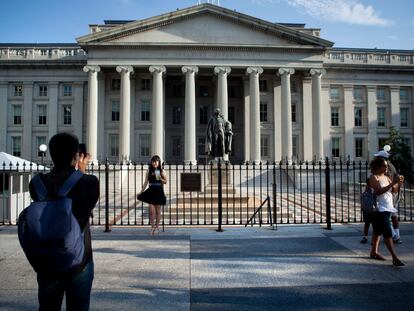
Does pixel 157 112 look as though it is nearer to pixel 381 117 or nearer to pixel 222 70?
pixel 222 70

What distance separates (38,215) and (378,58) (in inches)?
2079

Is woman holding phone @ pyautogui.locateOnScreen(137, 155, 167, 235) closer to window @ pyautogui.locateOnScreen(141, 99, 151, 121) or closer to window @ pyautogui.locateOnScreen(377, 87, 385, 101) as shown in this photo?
window @ pyautogui.locateOnScreen(141, 99, 151, 121)

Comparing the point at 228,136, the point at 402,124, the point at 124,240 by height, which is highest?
the point at 402,124

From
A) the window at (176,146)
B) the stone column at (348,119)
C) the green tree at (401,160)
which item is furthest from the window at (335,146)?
the window at (176,146)

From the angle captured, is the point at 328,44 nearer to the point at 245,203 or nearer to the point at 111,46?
the point at 111,46

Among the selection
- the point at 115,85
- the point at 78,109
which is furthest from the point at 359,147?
the point at 78,109

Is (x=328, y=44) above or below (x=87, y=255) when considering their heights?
above

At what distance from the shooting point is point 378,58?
47.6 m

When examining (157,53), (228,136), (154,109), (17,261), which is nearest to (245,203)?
(228,136)

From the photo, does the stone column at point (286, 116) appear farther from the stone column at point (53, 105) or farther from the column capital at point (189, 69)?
the stone column at point (53, 105)

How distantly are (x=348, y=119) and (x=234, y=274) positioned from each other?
1782 inches

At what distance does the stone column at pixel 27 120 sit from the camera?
44.8 metres

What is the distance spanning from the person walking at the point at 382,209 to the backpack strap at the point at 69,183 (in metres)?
5.48

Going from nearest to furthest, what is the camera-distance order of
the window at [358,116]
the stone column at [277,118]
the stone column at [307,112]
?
the stone column at [277,118] → the stone column at [307,112] → the window at [358,116]
